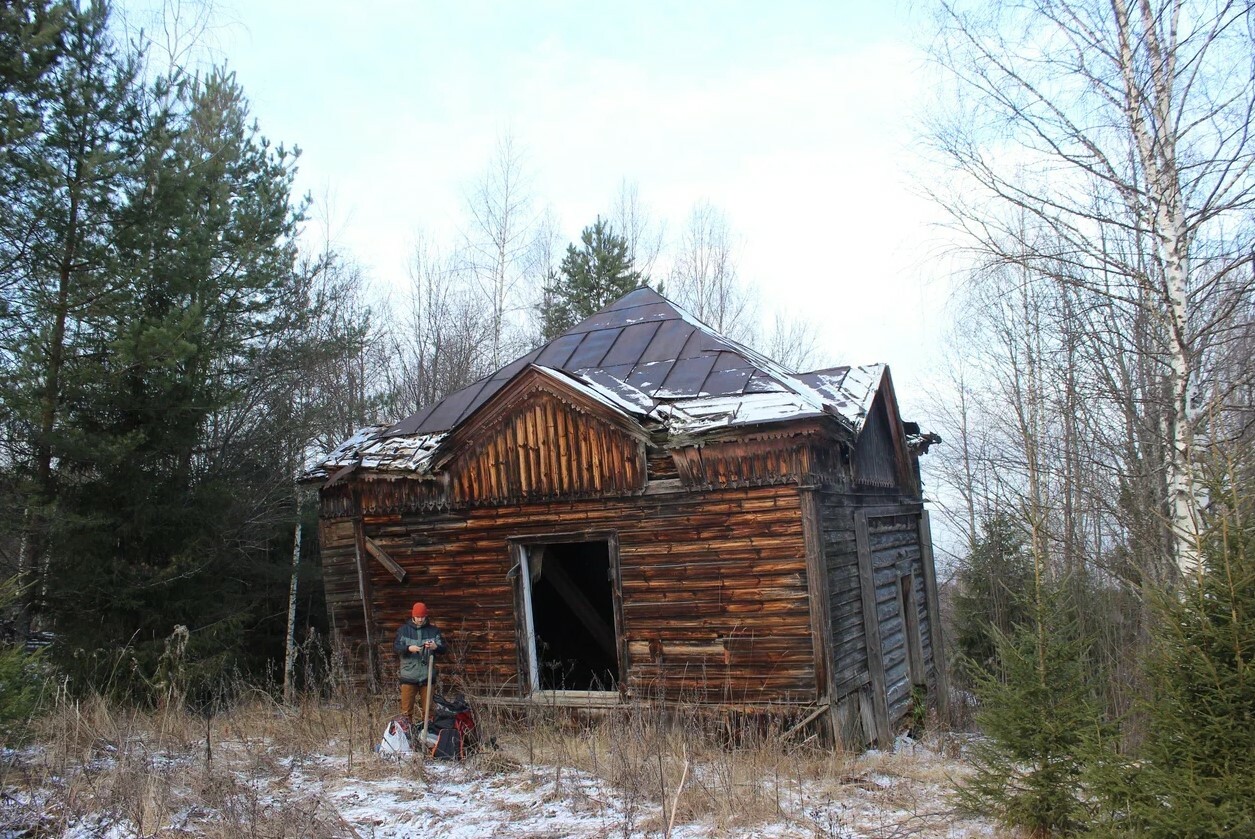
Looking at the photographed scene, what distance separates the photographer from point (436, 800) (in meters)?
6.76

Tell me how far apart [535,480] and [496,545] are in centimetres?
93

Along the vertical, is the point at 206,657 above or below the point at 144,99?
below

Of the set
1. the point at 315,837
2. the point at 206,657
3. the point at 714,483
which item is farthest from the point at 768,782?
the point at 206,657

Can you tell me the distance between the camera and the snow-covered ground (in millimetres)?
5805

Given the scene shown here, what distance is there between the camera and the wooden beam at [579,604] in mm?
12039

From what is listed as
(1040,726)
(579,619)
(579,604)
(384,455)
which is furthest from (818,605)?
(384,455)

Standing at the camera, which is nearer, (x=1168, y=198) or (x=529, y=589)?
(x=1168, y=198)

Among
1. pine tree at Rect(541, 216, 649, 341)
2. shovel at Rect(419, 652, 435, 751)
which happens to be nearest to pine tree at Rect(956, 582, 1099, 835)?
shovel at Rect(419, 652, 435, 751)

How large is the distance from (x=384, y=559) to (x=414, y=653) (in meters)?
1.95

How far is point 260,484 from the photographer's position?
1549cm

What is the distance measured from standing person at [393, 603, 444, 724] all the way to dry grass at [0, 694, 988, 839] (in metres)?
0.54

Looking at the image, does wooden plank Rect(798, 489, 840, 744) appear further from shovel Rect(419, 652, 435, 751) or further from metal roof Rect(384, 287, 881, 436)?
shovel Rect(419, 652, 435, 751)

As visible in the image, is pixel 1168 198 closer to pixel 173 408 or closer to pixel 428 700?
pixel 428 700

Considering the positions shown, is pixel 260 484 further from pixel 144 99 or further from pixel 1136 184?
pixel 1136 184
